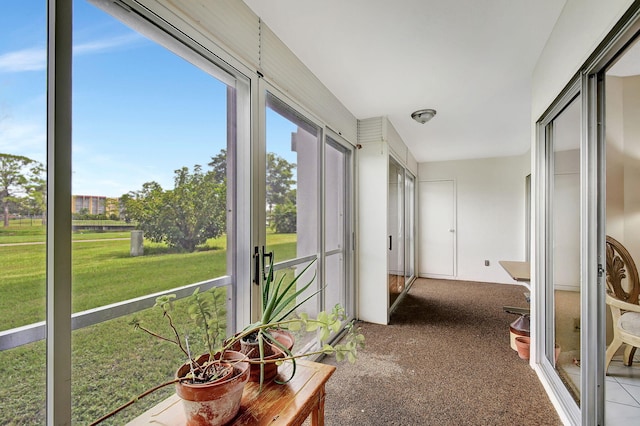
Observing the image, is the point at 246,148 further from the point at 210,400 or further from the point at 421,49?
the point at 421,49

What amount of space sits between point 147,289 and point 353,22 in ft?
5.81

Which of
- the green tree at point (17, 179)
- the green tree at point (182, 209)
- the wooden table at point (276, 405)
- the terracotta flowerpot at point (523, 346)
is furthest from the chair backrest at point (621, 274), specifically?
the green tree at point (17, 179)

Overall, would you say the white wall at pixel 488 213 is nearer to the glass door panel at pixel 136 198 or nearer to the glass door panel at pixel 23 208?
the glass door panel at pixel 136 198

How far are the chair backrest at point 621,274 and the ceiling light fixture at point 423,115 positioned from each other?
218 cm

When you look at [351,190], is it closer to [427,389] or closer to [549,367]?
[427,389]

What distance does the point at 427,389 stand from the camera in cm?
210

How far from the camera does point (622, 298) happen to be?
1.27 meters

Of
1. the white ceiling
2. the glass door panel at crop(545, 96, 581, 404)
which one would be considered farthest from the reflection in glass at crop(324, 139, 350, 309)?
the glass door panel at crop(545, 96, 581, 404)

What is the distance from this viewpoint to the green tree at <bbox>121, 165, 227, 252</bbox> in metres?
1.24

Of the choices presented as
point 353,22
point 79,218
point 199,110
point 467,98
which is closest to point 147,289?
point 79,218

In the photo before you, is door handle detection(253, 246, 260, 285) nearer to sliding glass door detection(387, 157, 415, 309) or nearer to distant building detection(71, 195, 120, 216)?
distant building detection(71, 195, 120, 216)

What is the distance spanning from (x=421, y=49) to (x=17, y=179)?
2.20m

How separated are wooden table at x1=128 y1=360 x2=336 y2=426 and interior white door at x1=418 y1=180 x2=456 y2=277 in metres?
5.21

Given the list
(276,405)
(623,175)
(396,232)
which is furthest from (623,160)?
(396,232)
